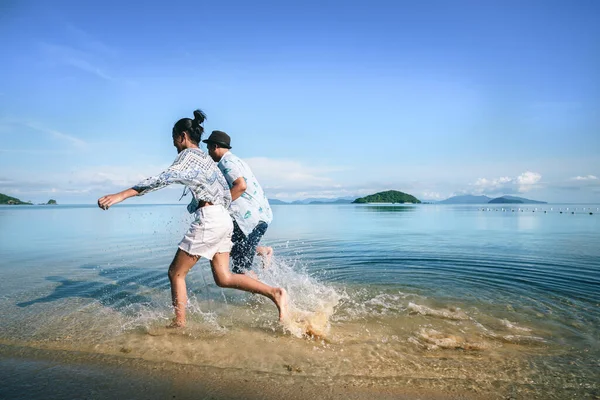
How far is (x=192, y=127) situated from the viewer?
434 centimetres

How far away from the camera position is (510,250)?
36.9ft

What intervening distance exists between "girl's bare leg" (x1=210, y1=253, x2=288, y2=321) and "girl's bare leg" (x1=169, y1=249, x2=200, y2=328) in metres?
0.28

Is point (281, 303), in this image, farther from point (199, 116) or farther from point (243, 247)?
point (199, 116)

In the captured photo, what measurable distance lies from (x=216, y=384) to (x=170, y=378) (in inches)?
17.9

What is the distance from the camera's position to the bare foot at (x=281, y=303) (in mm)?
4418

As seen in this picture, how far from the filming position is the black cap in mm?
5062

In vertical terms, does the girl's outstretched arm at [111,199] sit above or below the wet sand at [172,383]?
above

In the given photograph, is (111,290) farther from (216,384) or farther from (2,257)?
(2,257)

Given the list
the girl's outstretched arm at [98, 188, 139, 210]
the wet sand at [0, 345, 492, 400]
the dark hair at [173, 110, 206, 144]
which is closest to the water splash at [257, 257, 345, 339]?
the wet sand at [0, 345, 492, 400]

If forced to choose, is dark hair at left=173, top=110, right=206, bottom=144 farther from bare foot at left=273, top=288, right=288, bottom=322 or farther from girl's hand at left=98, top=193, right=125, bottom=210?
bare foot at left=273, top=288, right=288, bottom=322

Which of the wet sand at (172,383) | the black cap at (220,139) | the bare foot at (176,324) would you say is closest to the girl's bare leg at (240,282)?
the bare foot at (176,324)

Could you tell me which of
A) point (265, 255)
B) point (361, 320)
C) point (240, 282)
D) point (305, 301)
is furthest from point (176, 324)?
point (361, 320)

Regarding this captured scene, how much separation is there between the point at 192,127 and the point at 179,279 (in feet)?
6.13

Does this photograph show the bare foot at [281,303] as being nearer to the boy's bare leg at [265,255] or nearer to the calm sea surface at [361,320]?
the calm sea surface at [361,320]
